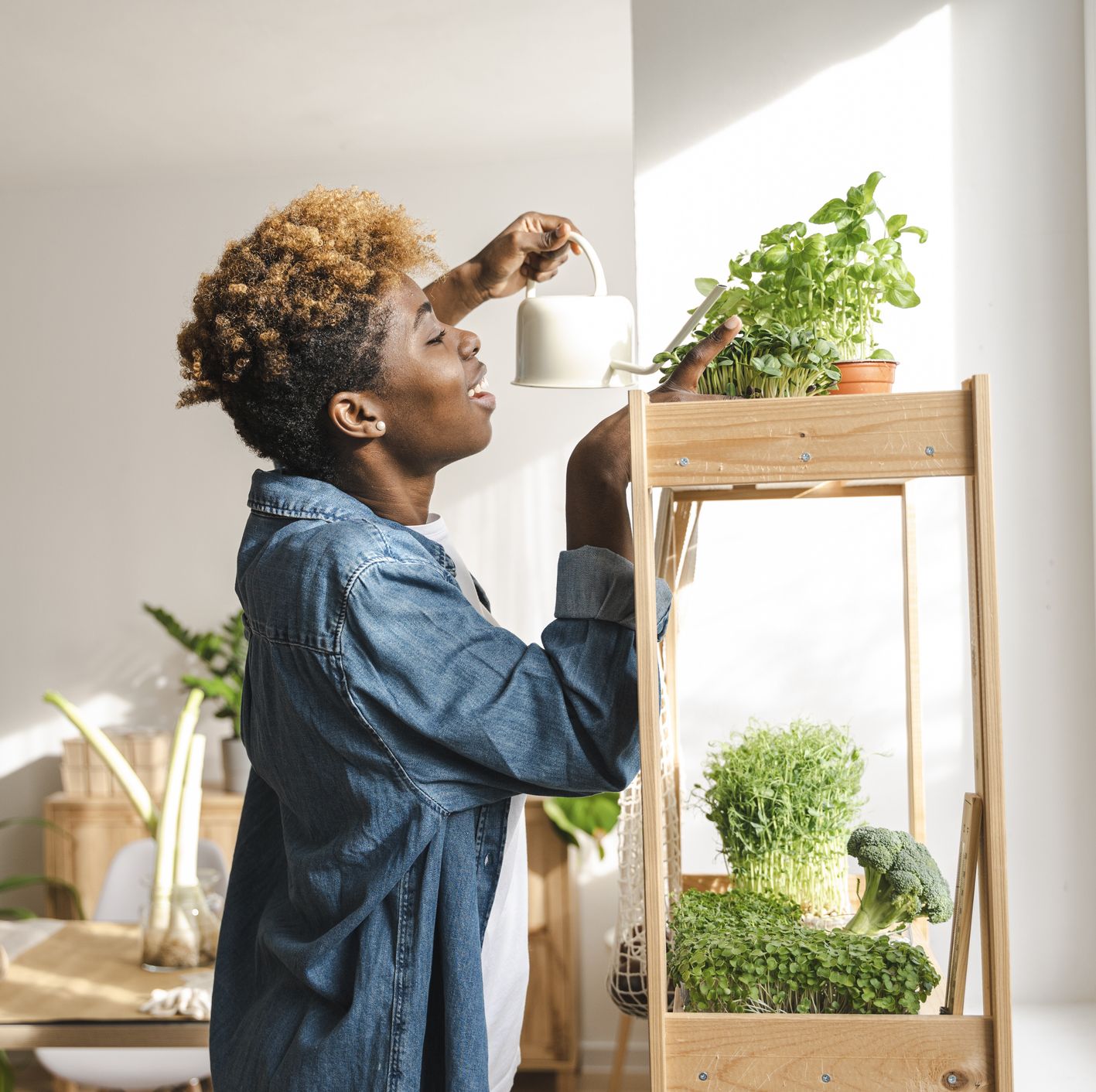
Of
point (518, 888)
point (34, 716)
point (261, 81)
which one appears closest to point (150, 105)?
point (261, 81)

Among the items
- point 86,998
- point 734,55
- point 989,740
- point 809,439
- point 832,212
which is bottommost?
point 86,998

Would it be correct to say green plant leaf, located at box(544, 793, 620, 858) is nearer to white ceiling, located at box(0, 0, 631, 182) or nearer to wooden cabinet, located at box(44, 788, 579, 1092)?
wooden cabinet, located at box(44, 788, 579, 1092)

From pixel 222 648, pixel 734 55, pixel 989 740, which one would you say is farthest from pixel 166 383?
pixel 989 740

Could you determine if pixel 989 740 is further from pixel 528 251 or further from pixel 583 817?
pixel 583 817

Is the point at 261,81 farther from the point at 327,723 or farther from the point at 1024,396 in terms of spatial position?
the point at 327,723

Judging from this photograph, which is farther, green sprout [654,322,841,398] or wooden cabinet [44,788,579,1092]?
wooden cabinet [44,788,579,1092]

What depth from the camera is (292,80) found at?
3.02 meters

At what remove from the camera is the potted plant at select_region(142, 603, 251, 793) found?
3.51 m

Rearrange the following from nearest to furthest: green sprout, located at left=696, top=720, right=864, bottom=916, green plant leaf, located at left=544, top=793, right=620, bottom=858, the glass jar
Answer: green sprout, located at left=696, top=720, right=864, bottom=916 → the glass jar → green plant leaf, located at left=544, top=793, right=620, bottom=858

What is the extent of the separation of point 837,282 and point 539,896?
2717 millimetres

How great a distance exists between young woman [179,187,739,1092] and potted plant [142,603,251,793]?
2482 millimetres

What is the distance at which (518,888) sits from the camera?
1.10 meters

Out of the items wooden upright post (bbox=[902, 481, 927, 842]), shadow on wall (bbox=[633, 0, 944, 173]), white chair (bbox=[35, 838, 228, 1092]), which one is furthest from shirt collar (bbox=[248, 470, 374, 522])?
white chair (bbox=[35, 838, 228, 1092])

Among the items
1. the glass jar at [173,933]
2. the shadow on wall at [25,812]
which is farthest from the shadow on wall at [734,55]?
the shadow on wall at [25,812]
